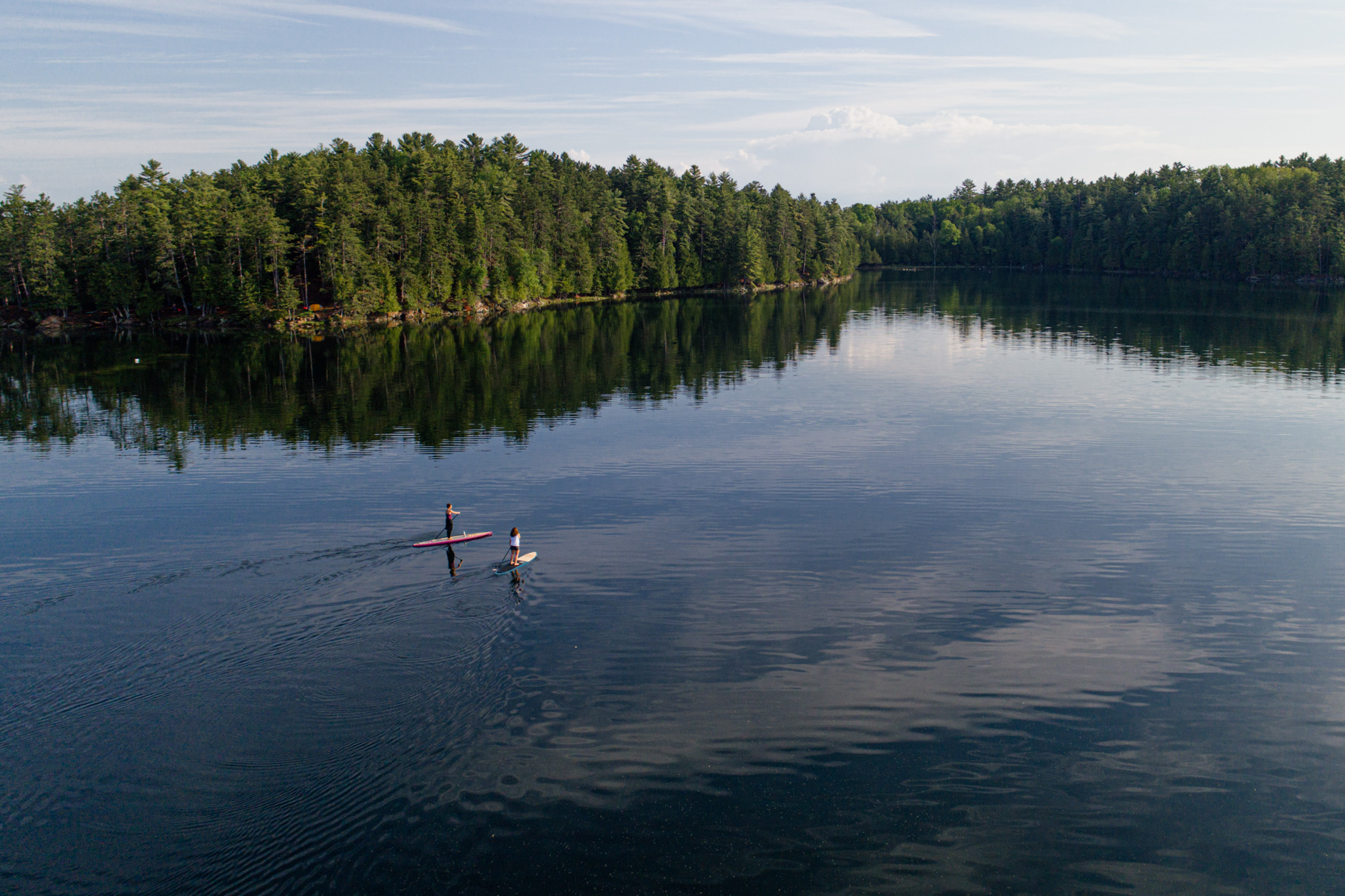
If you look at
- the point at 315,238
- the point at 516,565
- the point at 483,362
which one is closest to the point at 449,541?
the point at 516,565

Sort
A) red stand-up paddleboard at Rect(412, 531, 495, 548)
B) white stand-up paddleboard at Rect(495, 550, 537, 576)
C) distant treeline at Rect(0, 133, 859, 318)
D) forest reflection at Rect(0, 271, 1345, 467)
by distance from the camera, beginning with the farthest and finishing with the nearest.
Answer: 1. distant treeline at Rect(0, 133, 859, 318)
2. forest reflection at Rect(0, 271, 1345, 467)
3. red stand-up paddleboard at Rect(412, 531, 495, 548)
4. white stand-up paddleboard at Rect(495, 550, 537, 576)

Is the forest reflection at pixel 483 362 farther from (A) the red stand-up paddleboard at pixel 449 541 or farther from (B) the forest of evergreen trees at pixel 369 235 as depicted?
(A) the red stand-up paddleboard at pixel 449 541

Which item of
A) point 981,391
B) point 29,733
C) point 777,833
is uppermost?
point 981,391

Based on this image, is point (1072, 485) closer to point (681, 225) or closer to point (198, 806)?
point (198, 806)

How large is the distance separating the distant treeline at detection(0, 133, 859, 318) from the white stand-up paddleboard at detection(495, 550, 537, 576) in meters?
90.3

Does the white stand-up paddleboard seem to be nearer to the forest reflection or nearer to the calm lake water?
the calm lake water

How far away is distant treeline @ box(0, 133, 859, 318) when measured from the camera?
110 m

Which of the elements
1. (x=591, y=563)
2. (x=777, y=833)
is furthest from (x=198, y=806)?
(x=591, y=563)

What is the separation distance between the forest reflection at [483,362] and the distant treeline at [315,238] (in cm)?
979

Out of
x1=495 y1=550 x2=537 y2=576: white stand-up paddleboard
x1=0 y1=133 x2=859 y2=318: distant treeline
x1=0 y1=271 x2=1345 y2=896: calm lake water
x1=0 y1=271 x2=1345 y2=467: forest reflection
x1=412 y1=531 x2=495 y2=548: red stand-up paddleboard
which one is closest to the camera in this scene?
x1=0 y1=271 x2=1345 y2=896: calm lake water

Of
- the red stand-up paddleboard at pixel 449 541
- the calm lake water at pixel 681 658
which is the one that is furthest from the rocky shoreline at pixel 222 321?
the red stand-up paddleboard at pixel 449 541

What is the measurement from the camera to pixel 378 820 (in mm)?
17062

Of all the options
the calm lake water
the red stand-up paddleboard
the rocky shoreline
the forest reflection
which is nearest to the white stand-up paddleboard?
the calm lake water

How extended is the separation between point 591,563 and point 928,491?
1679cm
